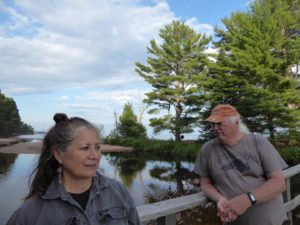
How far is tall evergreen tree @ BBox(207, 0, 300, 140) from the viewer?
20484mm

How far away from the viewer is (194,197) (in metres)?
2.33

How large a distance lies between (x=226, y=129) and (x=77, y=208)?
128cm

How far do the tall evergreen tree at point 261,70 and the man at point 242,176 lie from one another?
1845 cm

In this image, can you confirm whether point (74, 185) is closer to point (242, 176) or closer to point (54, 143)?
point (54, 143)

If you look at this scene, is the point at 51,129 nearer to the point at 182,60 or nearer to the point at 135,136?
the point at 182,60

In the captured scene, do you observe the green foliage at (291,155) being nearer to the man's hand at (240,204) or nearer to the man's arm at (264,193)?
the man's arm at (264,193)

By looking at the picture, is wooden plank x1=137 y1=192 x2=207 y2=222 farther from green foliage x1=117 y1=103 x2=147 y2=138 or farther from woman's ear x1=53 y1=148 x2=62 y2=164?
green foliage x1=117 y1=103 x2=147 y2=138

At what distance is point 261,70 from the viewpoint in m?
20.2

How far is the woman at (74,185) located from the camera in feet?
4.58

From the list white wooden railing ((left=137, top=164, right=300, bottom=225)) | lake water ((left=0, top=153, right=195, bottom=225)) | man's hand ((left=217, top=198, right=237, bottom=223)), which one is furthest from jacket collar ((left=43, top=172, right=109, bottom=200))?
lake water ((left=0, top=153, right=195, bottom=225))

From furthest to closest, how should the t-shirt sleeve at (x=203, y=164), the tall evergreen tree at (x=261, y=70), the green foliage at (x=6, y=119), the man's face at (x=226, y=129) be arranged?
the green foliage at (x=6, y=119)
the tall evergreen tree at (x=261, y=70)
the t-shirt sleeve at (x=203, y=164)
the man's face at (x=226, y=129)

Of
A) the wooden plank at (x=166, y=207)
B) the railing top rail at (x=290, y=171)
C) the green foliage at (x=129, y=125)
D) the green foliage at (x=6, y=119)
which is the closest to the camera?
the wooden plank at (x=166, y=207)

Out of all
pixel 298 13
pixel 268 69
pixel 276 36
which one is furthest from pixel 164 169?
pixel 298 13

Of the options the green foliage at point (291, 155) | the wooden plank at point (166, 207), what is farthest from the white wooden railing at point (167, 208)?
the green foliage at point (291, 155)
